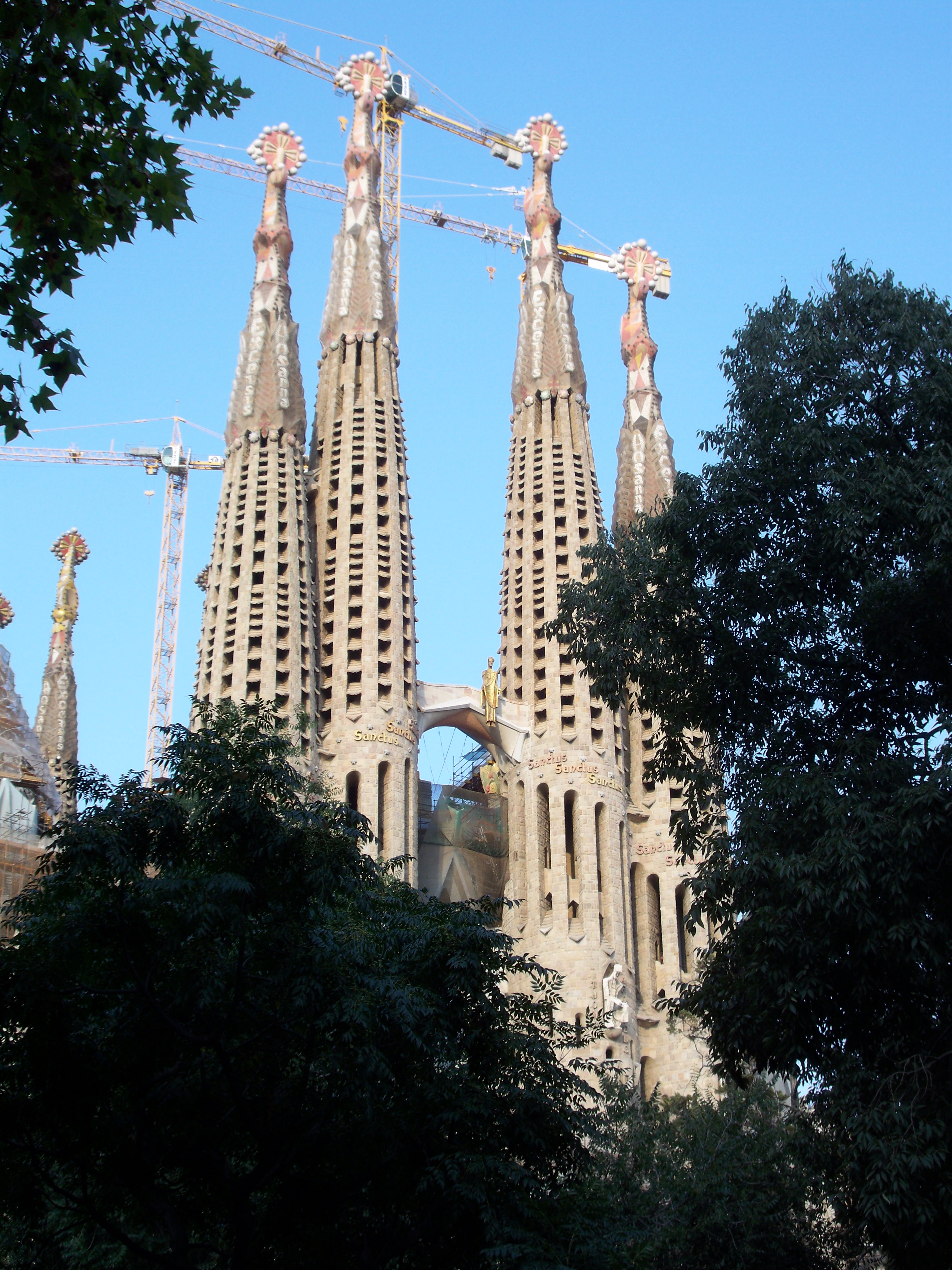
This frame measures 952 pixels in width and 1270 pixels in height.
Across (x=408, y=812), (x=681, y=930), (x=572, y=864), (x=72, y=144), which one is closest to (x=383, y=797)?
(x=408, y=812)

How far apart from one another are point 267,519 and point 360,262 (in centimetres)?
751

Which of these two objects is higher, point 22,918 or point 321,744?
point 321,744

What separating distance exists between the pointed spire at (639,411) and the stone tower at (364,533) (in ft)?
23.9

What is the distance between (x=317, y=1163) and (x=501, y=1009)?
6.62 ft

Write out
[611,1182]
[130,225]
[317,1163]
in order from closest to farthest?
[130,225]
[317,1163]
[611,1182]

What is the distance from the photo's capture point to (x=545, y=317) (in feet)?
130

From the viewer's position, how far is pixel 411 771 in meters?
32.7

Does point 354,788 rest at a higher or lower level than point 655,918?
higher

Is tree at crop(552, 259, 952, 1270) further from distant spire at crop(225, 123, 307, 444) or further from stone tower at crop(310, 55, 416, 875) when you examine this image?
distant spire at crop(225, 123, 307, 444)

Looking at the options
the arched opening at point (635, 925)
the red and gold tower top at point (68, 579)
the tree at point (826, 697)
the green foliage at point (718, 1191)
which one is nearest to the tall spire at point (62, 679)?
the red and gold tower top at point (68, 579)

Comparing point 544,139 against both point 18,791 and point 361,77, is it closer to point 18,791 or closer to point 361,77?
point 361,77

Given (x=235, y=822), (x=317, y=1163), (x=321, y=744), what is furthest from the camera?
(x=321, y=744)

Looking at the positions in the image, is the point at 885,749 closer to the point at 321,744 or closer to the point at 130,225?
the point at 130,225

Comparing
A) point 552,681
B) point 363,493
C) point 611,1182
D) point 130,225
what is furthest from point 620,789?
point 130,225
